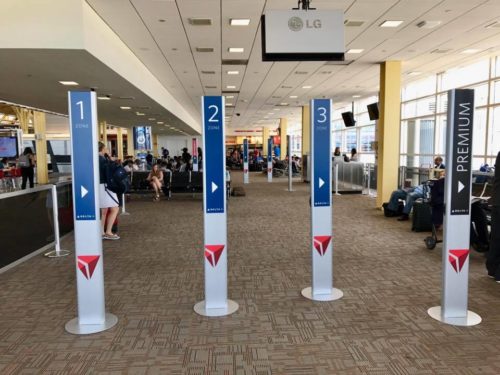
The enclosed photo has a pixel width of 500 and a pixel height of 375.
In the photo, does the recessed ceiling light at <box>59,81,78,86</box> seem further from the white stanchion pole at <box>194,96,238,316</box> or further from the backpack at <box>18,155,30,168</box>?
the backpack at <box>18,155,30,168</box>

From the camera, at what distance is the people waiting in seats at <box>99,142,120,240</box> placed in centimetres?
646

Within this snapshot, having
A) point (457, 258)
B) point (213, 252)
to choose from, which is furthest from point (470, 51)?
point (213, 252)

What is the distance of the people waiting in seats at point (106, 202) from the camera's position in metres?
6.46

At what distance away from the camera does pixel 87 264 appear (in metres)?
3.55

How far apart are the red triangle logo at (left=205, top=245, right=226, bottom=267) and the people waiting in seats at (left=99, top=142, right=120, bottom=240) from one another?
10.3 feet

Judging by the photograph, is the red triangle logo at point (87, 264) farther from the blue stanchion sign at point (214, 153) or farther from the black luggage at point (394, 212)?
the black luggage at point (394, 212)

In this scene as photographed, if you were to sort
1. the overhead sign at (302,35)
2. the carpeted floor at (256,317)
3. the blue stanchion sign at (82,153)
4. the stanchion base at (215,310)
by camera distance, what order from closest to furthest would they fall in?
1. the carpeted floor at (256,317)
2. the blue stanchion sign at (82,153)
3. the stanchion base at (215,310)
4. the overhead sign at (302,35)

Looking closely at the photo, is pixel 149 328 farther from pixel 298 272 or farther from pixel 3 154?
pixel 3 154

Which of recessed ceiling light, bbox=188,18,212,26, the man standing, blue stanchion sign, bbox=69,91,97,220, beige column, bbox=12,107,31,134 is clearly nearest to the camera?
blue stanchion sign, bbox=69,91,97,220

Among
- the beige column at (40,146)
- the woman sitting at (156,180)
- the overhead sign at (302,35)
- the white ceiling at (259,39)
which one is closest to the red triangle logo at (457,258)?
the overhead sign at (302,35)

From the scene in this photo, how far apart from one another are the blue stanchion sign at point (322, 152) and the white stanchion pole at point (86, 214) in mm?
2045

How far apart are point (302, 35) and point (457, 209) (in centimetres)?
263

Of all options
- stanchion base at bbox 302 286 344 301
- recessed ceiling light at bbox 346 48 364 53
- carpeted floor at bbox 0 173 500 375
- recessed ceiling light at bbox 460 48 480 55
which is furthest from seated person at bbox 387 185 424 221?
stanchion base at bbox 302 286 344 301

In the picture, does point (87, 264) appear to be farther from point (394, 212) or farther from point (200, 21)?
point (394, 212)
